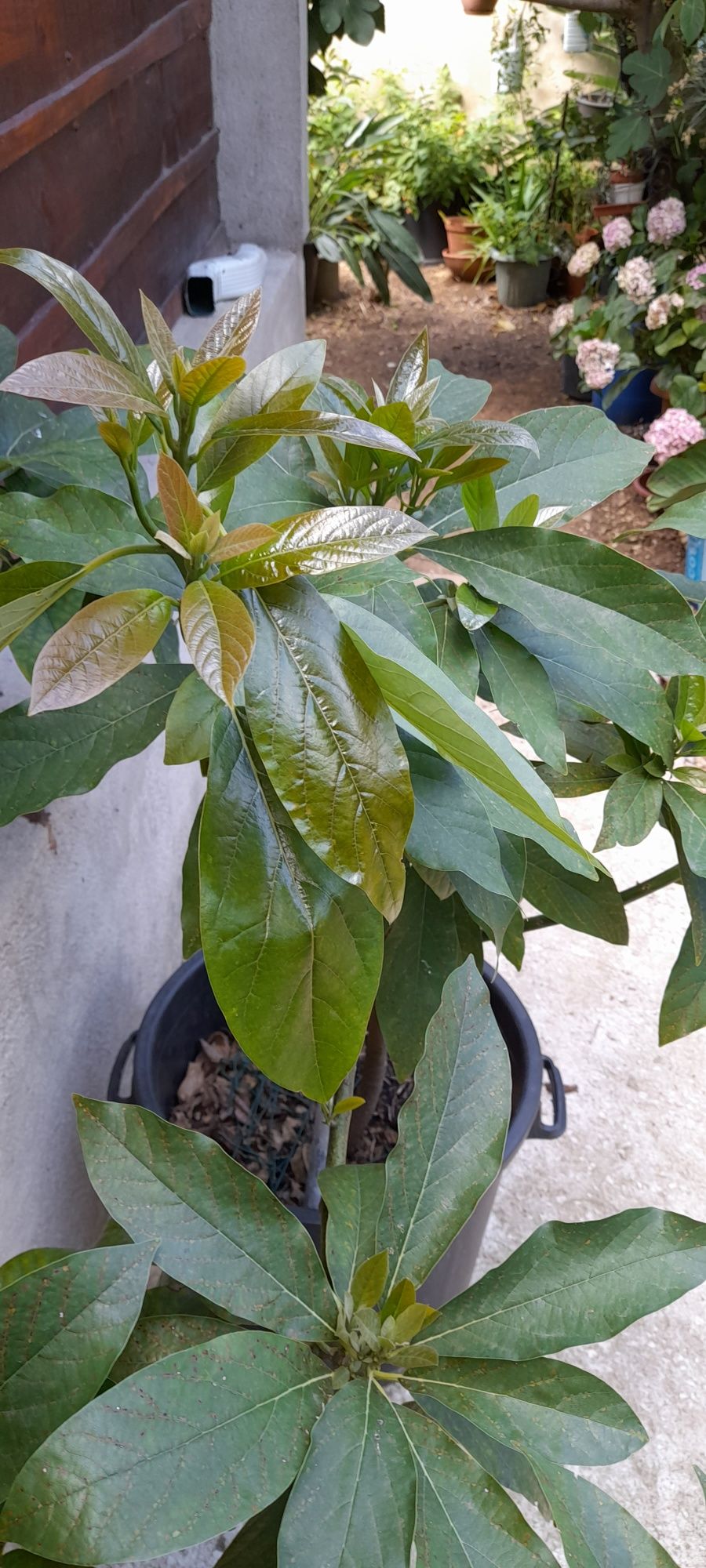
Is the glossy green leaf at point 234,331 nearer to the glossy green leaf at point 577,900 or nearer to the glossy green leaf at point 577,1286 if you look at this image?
the glossy green leaf at point 577,900

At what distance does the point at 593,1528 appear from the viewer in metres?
0.67

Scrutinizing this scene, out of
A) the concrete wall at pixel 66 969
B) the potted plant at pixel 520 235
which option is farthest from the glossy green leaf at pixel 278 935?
the potted plant at pixel 520 235

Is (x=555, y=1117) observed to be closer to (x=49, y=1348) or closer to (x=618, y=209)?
(x=49, y=1348)

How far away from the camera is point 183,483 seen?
498mm

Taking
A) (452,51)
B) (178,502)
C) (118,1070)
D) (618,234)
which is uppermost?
(452,51)

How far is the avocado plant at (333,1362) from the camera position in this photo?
56 cm

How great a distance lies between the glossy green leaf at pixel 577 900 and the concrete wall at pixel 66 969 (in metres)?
0.51

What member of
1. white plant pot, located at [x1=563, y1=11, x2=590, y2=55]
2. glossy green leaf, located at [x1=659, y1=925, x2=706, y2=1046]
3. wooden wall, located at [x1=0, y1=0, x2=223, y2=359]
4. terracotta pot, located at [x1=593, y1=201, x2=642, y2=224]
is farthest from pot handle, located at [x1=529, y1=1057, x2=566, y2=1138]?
white plant pot, located at [x1=563, y1=11, x2=590, y2=55]

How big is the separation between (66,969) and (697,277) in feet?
9.47

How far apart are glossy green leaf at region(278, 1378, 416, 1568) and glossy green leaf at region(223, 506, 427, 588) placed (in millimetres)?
513

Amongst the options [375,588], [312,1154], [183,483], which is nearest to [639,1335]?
[312,1154]

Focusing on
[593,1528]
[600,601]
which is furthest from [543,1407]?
[600,601]

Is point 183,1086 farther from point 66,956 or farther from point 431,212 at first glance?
point 431,212

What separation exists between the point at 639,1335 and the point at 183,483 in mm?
1337
